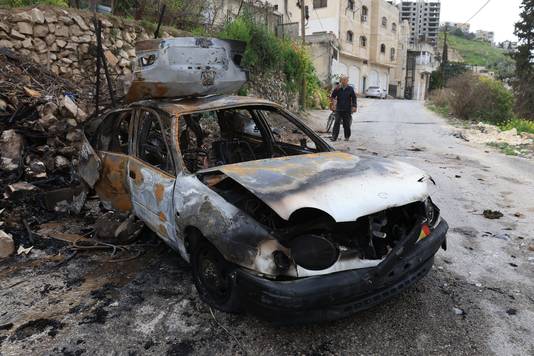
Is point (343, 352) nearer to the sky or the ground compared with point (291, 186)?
nearer to the ground

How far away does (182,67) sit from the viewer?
4.12 m

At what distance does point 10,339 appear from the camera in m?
2.87

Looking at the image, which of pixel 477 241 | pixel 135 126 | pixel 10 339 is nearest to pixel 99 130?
pixel 135 126

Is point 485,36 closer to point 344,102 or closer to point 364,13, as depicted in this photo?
point 364,13

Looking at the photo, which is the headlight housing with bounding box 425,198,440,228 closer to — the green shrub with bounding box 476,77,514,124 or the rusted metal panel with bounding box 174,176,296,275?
the rusted metal panel with bounding box 174,176,296,275

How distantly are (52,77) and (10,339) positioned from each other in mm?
6696

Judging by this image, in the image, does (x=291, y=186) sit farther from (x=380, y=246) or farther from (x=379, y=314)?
(x=379, y=314)

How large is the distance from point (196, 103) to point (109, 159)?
1.34m

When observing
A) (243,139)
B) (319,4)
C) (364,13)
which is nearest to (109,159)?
(243,139)

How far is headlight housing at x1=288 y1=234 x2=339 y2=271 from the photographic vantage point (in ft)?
8.43

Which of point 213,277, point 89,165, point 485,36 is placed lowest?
point 213,277

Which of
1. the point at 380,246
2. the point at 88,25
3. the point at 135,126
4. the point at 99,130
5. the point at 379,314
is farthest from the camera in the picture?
the point at 88,25

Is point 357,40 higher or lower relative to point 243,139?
higher

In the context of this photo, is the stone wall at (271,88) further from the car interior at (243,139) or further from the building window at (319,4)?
the building window at (319,4)
